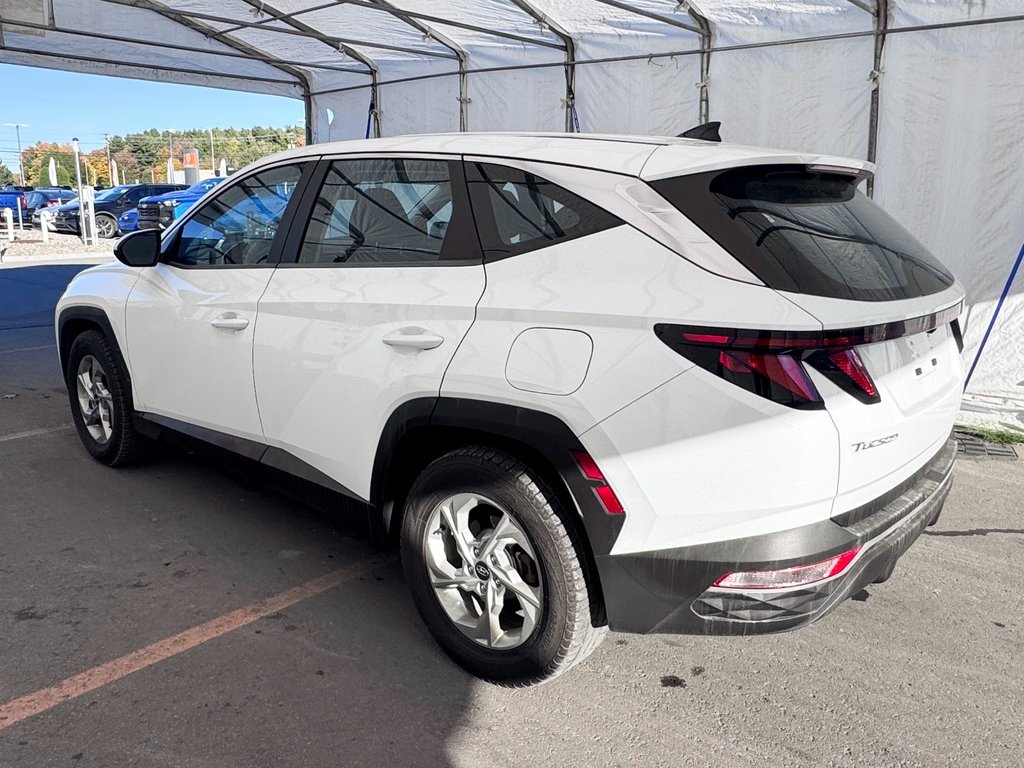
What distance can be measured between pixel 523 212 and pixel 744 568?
4.13 ft

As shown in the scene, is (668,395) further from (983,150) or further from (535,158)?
(983,150)

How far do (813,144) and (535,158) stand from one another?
5.24 meters

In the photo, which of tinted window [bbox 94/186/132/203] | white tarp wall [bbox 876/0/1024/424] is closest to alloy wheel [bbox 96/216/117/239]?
tinted window [bbox 94/186/132/203]

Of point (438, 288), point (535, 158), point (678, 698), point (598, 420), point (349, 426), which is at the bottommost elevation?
point (678, 698)

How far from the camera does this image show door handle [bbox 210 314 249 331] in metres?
3.41

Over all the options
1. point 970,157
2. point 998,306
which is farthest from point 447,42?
point 998,306

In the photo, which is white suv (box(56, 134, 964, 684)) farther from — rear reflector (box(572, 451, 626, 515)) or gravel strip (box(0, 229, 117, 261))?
gravel strip (box(0, 229, 117, 261))

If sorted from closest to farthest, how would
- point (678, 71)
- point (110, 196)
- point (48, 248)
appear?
point (678, 71), point (48, 248), point (110, 196)

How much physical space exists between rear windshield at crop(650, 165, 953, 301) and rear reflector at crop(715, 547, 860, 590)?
28.1 inches

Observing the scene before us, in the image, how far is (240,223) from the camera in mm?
3707

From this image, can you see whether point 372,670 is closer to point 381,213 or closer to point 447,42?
point 381,213

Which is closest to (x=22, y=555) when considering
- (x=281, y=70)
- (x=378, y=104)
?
(x=378, y=104)

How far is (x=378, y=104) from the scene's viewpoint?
445 inches

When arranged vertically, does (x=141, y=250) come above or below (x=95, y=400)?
above
